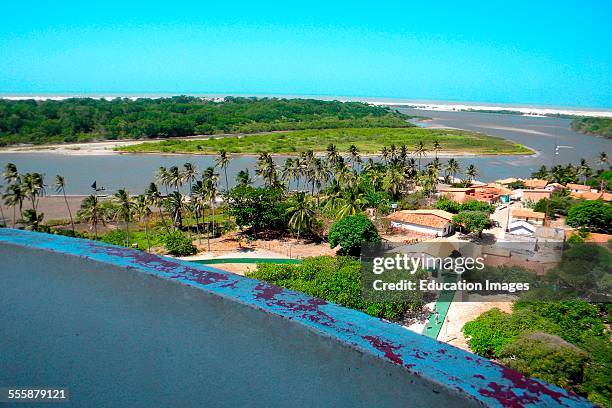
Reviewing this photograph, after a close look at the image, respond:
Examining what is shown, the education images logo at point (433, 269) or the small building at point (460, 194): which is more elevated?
the small building at point (460, 194)

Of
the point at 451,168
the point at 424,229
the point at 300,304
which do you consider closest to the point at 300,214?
the point at 424,229

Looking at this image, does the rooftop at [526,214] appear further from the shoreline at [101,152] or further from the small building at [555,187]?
the shoreline at [101,152]

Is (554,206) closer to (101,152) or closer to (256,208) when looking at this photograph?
(256,208)

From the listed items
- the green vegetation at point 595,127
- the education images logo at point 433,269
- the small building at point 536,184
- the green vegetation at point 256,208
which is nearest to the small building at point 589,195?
the small building at point 536,184

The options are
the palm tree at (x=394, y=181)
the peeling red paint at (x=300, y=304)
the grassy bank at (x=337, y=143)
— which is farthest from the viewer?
the grassy bank at (x=337, y=143)

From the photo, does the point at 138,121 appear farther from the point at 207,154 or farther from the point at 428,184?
the point at 428,184
